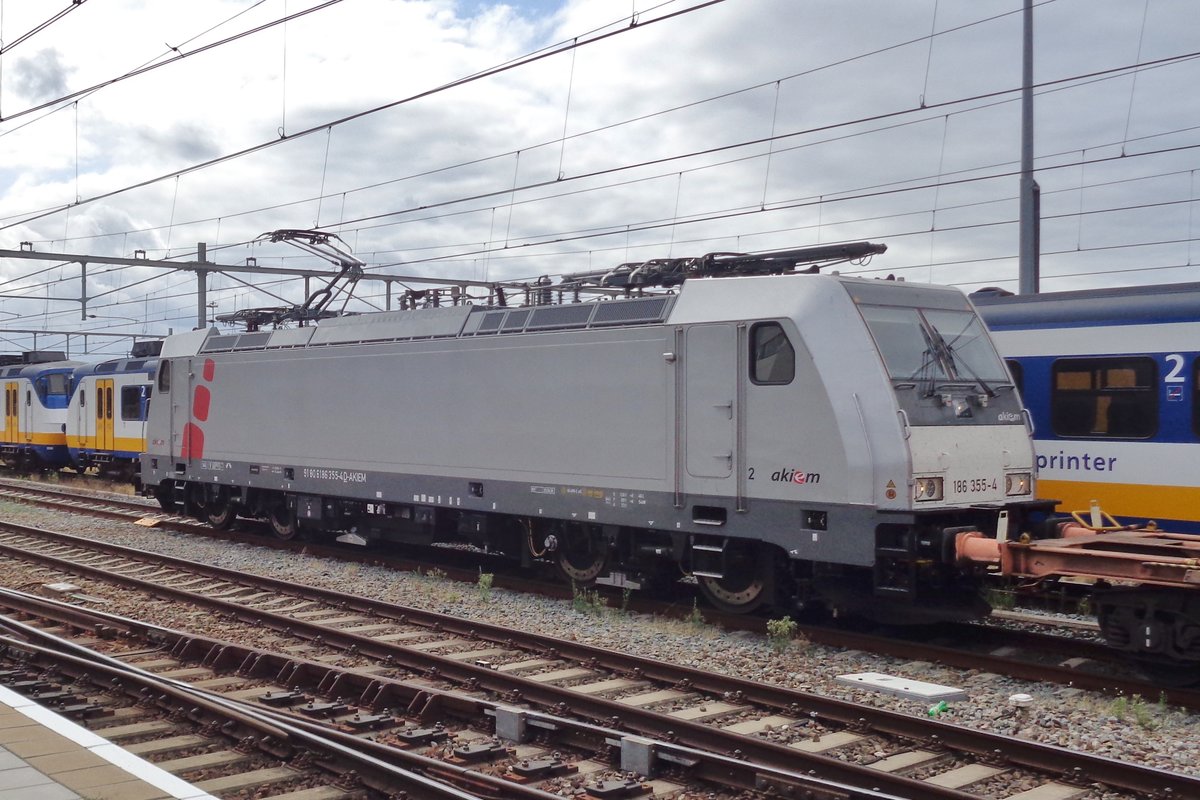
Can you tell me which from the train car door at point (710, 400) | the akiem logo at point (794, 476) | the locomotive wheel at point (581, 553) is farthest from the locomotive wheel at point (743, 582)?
the locomotive wheel at point (581, 553)

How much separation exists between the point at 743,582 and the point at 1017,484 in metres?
2.85

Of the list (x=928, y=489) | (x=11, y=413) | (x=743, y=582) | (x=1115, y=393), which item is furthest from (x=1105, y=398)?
(x=11, y=413)

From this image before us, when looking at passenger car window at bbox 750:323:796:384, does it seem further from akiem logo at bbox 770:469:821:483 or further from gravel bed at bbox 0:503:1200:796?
gravel bed at bbox 0:503:1200:796

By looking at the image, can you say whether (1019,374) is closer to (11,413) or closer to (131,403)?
(131,403)

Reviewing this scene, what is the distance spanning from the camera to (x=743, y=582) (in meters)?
11.4

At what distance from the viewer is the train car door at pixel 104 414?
30.8m

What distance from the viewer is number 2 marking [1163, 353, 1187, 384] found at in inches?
473

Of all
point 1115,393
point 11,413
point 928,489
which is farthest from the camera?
point 11,413

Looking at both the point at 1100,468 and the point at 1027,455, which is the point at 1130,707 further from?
the point at 1100,468

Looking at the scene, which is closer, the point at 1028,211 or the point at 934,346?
the point at 934,346

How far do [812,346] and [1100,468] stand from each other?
4.73 meters

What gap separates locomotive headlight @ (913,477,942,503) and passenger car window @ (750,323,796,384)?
155cm

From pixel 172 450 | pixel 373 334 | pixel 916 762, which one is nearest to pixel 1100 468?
pixel 916 762

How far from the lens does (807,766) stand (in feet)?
21.7
